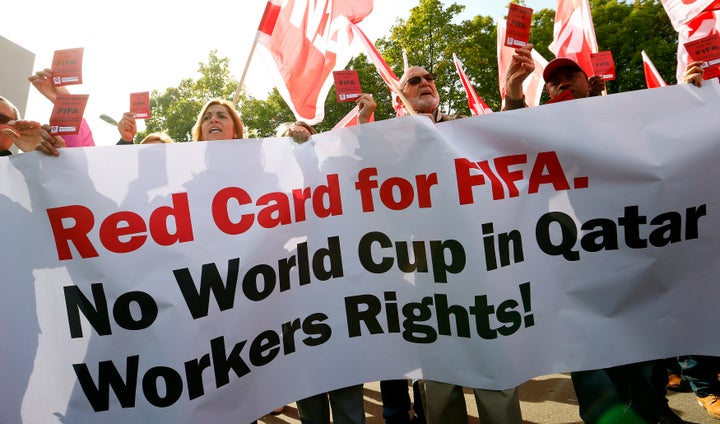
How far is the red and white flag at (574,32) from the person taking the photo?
5.00 metres

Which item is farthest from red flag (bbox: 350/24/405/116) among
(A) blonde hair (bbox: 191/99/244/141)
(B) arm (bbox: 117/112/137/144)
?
(B) arm (bbox: 117/112/137/144)

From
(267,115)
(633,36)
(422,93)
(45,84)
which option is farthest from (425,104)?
(267,115)

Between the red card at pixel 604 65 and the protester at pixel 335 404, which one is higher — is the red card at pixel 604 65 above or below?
above

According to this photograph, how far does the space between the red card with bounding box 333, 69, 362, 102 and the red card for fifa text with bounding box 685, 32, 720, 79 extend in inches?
63.4

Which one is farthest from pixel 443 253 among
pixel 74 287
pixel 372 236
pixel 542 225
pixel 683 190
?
pixel 74 287

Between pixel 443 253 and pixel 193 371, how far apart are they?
125 centimetres

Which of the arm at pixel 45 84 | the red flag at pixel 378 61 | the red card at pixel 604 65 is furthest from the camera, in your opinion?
the red card at pixel 604 65

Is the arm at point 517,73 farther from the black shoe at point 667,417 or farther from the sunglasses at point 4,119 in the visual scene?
the sunglasses at point 4,119

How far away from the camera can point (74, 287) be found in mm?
2010

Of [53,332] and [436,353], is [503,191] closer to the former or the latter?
[436,353]

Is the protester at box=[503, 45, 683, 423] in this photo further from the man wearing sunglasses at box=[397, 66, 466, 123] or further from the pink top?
the pink top

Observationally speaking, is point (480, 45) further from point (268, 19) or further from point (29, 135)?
point (29, 135)

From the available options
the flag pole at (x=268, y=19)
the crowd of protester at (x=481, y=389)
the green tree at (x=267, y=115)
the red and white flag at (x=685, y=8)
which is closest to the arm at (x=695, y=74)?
the crowd of protester at (x=481, y=389)

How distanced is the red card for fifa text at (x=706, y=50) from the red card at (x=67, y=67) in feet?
9.27
